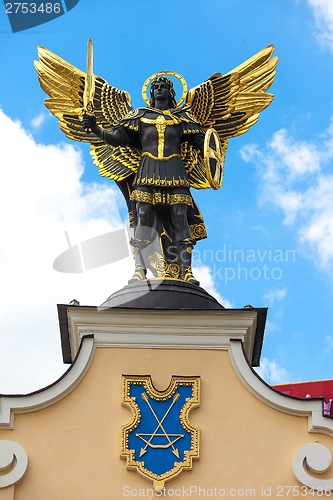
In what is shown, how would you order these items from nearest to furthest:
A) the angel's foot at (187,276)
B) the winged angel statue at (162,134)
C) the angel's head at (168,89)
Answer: the angel's foot at (187,276) → the winged angel statue at (162,134) → the angel's head at (168,89)

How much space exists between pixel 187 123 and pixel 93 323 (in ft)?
9.99

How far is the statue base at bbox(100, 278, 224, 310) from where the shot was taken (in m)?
12.9

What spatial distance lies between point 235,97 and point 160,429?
5.02 metres

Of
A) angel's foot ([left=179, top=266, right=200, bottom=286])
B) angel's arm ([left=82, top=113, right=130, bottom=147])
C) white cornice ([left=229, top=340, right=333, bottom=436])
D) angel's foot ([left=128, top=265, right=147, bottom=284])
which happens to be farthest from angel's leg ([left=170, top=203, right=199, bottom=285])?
white cornice ([left=229, top=340, right=333, bottom=436])

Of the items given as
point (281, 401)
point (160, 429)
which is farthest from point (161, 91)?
point (160, 429)

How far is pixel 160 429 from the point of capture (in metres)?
11.9

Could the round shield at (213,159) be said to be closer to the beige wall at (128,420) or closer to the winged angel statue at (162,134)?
the winged angel statue at (162,134)

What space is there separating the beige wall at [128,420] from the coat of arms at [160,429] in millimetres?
86

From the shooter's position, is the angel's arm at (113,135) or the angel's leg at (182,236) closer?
the angel's leg at (182,236)

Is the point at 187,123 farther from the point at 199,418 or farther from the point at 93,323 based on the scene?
the point at 199,418

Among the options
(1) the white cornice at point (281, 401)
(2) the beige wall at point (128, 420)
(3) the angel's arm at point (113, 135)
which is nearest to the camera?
(2) the beige wall at point (128, 420)

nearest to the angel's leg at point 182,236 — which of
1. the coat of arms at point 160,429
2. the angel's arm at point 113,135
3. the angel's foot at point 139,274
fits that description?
the angel's foot at point 139,274

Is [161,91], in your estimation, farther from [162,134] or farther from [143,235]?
[143,235]

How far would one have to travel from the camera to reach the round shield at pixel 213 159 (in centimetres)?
1347
